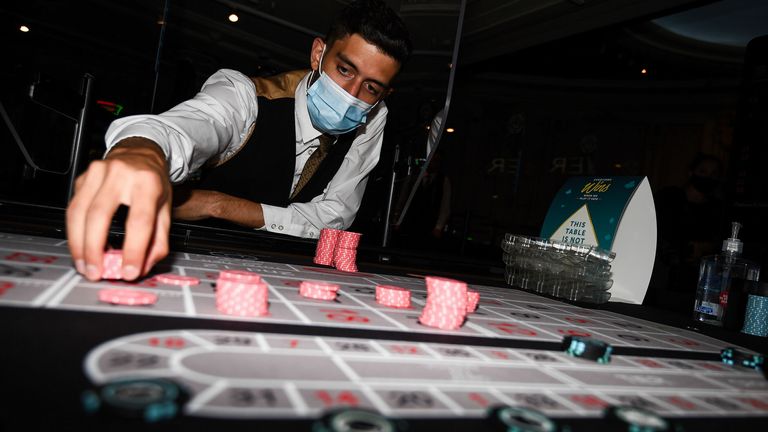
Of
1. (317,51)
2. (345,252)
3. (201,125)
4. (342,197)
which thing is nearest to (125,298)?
(345,252)

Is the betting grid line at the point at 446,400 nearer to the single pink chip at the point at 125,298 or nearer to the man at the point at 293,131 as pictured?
the single pink chip at the point at 125,298

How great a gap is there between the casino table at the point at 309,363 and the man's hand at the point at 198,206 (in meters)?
0.85

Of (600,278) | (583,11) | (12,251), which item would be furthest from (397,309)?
(583,11)

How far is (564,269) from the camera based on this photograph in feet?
6.54

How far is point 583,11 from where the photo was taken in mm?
5414

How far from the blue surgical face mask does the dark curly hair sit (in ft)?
0.69

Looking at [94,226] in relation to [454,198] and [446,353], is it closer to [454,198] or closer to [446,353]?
[446,353]

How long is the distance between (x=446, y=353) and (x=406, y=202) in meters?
2.88

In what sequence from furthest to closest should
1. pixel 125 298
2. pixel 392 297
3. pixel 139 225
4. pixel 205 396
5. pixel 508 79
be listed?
pixel 508 79, pixel 392 297, pixel 139 225, pixel 125 298, pixel 205 396

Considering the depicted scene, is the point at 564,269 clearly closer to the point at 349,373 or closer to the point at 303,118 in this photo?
the point at 303,118

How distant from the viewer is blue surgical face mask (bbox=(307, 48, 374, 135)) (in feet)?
7.73

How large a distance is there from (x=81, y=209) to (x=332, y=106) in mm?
1610

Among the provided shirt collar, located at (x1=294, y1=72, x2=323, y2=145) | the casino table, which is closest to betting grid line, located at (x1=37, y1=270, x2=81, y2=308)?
the casino table

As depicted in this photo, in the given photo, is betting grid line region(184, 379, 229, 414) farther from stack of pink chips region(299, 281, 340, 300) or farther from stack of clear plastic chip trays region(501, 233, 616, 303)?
stack of clear plastic chip trays region(501, 233, 616, 303)
